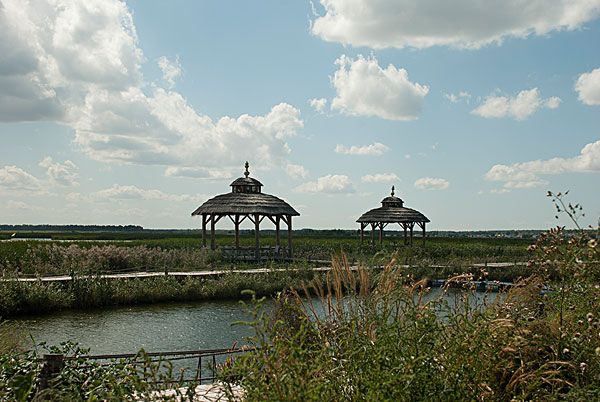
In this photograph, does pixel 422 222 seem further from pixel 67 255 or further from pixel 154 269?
pixel 67 255

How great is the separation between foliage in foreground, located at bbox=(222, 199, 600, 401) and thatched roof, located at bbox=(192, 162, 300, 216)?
19.7 meters

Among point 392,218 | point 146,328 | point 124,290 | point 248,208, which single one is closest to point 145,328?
point 146,328

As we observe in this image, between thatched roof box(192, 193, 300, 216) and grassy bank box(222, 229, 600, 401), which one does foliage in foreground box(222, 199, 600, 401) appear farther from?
thatched roof box(192, 193, 300, 216)

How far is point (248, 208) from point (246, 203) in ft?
1.06

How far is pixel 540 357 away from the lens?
13.4 ft

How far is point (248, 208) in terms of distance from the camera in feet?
78.6

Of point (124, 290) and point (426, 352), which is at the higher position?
point (426, 352)

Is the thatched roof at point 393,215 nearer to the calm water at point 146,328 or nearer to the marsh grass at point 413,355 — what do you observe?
the calm water at point 146,328

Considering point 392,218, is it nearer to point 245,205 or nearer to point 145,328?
point 245,205

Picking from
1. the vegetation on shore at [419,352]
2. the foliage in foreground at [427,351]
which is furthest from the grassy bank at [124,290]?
the foliage in foreground at [427,351]

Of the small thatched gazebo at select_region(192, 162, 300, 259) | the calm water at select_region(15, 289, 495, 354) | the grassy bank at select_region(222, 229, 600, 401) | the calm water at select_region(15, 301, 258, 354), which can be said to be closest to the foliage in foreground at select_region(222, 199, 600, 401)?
the grassy bank at select_region(222, 229, 600, 401)

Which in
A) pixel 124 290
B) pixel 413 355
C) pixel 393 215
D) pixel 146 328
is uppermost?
pixel 393 215

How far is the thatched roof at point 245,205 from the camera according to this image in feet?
78.6

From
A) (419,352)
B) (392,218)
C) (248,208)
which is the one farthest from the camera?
(392,218)
